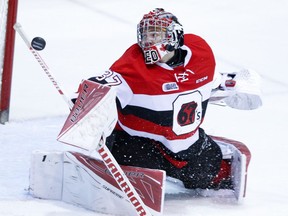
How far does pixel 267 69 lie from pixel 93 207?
2309 mm

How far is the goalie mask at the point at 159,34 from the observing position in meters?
3.50

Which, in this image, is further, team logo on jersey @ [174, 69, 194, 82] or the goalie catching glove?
the goalie catching glove

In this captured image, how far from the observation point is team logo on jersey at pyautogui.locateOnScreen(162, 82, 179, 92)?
3.46m

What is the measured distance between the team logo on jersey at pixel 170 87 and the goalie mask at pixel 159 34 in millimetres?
90

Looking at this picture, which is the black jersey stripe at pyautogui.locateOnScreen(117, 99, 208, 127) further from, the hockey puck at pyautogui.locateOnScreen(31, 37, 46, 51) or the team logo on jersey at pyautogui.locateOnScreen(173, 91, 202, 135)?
the hockey puck at pyautogui.locateOnScreen(31, 37, 46, 51)

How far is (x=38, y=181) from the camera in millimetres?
3561

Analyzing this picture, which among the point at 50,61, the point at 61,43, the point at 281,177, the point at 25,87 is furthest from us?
the point at 61,43

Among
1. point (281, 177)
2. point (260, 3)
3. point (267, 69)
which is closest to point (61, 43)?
point (267, 69)

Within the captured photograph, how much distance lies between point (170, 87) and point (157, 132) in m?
0.17

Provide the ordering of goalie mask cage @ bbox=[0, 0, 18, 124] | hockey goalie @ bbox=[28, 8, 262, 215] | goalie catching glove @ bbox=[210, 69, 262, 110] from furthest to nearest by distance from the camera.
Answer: goalie mask cage @ bbox=[0, 0, 18, 124] < goalie catching glove @ bbox=[210, 69, 262, 110] < hockey goalie @ bbox=[28, 8, 262, 215]

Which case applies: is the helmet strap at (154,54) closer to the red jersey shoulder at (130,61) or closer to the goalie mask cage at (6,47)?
the red jersey shoulder at (130,61)

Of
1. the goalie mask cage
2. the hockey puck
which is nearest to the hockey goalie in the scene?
the hockey puck

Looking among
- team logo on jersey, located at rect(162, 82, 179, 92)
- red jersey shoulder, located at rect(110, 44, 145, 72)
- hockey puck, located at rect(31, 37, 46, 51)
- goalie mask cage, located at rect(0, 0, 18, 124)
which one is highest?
red jersey shoulder, located at rect(110, 44, 145, 72)

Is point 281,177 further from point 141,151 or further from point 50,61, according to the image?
point 50,61
